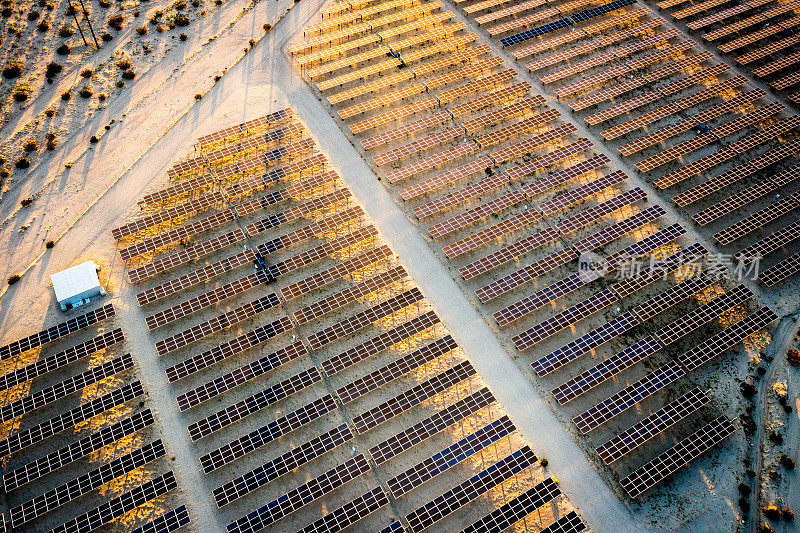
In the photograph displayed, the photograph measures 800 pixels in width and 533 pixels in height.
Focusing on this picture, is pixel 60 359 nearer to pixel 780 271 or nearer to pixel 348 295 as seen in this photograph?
pixel 348 295

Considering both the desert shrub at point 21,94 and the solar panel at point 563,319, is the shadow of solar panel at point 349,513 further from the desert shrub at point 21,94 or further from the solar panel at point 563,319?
the desert shrub at point 21,94

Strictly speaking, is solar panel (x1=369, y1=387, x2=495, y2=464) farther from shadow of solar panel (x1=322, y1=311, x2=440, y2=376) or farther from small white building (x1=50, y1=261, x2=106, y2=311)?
small white building (x1=50, y1=261, x2=106, y2=311)

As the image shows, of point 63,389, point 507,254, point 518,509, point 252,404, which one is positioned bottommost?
point 518,509

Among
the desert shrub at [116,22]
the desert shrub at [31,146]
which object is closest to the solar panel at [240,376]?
the desert shrub at [31,146]

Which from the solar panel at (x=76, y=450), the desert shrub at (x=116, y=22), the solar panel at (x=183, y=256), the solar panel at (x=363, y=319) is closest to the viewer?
the solar panel at (x=76, y=450)

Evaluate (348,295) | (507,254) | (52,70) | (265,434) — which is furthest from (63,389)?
(52,70)

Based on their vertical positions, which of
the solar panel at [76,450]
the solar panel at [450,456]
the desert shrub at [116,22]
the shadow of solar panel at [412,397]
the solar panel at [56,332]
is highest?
the desert shrub at [116,22]

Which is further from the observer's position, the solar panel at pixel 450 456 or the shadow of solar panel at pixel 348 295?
the shadow of solar panel at pixel 348 295
